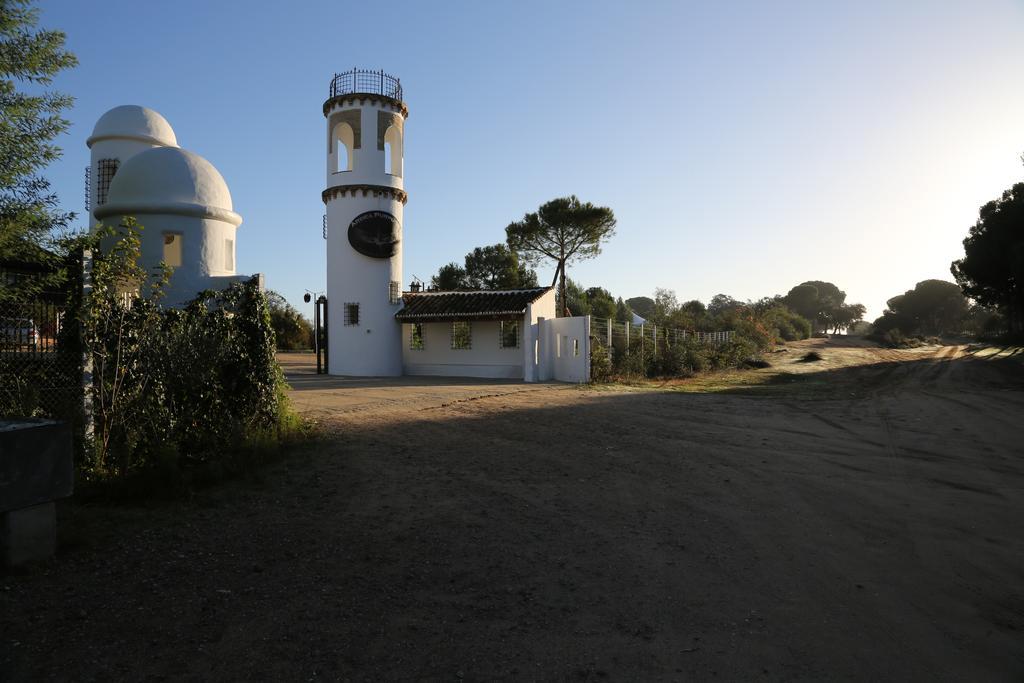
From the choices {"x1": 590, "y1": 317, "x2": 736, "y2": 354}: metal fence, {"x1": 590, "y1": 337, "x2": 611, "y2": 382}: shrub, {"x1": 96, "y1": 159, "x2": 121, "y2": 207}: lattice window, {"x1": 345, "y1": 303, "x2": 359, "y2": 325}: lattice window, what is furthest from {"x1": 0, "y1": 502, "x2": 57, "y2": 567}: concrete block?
{"x1": 345, "y1": 303, "x2": 359, "y2": 325}: lattice window

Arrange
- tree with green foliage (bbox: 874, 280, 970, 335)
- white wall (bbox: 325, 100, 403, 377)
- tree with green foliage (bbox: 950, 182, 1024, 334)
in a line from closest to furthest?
white wall (bbox: 325, 100, 403, 377) → tree with green foliage (bbox: 950, 182, 1024, 334) → tree with green foliage (bbox: 874, 280, 970, 335)

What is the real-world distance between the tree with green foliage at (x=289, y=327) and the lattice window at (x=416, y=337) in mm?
23168

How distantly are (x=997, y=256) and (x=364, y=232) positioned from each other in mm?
29376

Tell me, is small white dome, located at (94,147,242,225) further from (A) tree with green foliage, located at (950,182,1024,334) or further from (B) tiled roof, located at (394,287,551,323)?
(A) tree with green foliage, located at (950,182,1024,334)

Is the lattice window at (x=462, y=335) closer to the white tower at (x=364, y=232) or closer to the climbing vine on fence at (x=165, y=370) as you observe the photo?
the white tower at (x=364, y=232)

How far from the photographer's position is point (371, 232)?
2286 cm

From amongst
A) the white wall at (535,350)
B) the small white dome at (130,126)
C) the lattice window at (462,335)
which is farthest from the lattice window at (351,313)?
the small white dome at (130,126)

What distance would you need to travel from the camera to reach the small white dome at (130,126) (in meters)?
17.2

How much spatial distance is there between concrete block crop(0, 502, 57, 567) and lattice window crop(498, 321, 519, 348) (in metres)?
19.0

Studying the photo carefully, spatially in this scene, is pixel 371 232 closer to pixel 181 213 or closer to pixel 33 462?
pixel 181 213

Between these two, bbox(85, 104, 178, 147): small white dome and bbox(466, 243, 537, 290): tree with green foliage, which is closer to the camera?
bbox(85, 104, 178, 147): small white dome

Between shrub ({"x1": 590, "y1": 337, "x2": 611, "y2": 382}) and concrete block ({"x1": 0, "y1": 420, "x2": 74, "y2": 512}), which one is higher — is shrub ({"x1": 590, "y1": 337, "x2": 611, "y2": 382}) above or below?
above

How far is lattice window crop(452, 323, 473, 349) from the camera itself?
78.3ft

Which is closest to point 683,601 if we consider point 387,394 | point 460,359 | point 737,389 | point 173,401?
point 173,401
